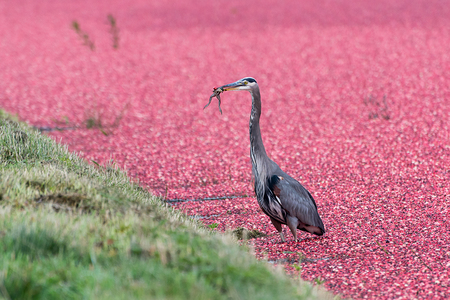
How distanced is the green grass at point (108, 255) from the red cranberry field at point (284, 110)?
1.46 m

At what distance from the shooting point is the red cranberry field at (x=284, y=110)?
5.93 metres

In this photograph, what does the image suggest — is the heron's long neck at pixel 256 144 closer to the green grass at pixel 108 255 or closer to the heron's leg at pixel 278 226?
the heron's leg at pixel 278 226

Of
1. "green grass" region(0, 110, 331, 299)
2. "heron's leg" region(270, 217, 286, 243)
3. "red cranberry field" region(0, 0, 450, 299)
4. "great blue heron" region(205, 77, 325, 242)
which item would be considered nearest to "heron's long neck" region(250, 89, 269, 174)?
"great blue heron" region(205, 77, 325, 242)

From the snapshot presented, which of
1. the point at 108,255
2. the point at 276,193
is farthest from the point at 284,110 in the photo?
the point at 108,255

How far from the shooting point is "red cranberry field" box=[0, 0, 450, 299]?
5.93 meters

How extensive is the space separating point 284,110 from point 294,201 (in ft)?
22.3

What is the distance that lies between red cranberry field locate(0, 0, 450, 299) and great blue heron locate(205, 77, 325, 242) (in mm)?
313

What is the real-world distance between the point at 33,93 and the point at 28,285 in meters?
11.6

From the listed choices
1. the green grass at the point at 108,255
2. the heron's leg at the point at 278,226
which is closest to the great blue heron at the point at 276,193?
the heron's leg at the point at 278,226

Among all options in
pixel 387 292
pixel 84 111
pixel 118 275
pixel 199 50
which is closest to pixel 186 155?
pixel 84 111

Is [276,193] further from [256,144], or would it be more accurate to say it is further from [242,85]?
[242,85]

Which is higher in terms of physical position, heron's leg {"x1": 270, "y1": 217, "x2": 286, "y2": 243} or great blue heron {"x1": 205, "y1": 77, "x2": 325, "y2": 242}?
great blue heron {"x1": 205, "y1": 77, "x2": 325, "y2": 242}

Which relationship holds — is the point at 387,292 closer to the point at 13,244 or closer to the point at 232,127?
the point at 13,244

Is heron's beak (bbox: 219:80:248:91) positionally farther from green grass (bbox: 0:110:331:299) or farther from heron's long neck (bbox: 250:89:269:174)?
green grass (bbox: 0:110:331:299)
